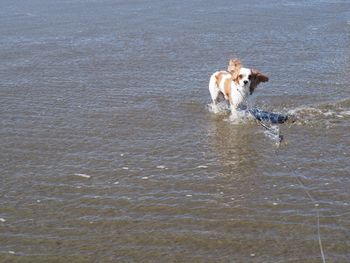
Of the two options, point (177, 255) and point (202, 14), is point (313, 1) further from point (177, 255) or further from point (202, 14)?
point (177, 255)

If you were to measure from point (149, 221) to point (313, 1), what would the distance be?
14.5 metres

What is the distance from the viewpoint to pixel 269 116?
7.85m

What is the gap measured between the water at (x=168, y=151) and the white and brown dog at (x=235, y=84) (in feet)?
0.82

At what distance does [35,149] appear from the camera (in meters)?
6.86

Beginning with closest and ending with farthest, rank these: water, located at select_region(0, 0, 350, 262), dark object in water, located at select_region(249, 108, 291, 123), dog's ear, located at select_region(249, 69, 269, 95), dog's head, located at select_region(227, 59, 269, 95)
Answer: water, located at select_region(0, 0, 350, 262) → dark object in water, located at select_region(249, 108, 291, 123) → dog's head, located at select_region(227, 59, 269, 95) → dog's ear, located at select_region(249, 69, 269, 95)

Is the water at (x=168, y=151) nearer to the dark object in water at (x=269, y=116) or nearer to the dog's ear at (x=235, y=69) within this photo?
the dark object in water at (x=269, y=116)

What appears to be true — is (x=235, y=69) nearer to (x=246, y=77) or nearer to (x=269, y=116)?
(x=246, y=77)

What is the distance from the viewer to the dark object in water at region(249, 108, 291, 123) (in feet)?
25.3

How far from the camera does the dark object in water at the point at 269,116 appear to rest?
7.70m

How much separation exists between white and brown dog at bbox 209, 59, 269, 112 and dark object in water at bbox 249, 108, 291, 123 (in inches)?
11.6

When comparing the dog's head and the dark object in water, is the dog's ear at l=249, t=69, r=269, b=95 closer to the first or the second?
the dog's head

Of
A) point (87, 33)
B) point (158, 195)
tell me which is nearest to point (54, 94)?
point (158, 195)

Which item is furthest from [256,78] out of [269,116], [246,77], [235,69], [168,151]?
[168,151]

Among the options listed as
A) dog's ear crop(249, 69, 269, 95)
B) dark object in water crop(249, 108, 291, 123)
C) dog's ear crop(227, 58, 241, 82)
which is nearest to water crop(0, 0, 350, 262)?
dark object in water crop(249, 108, 291, 123)
